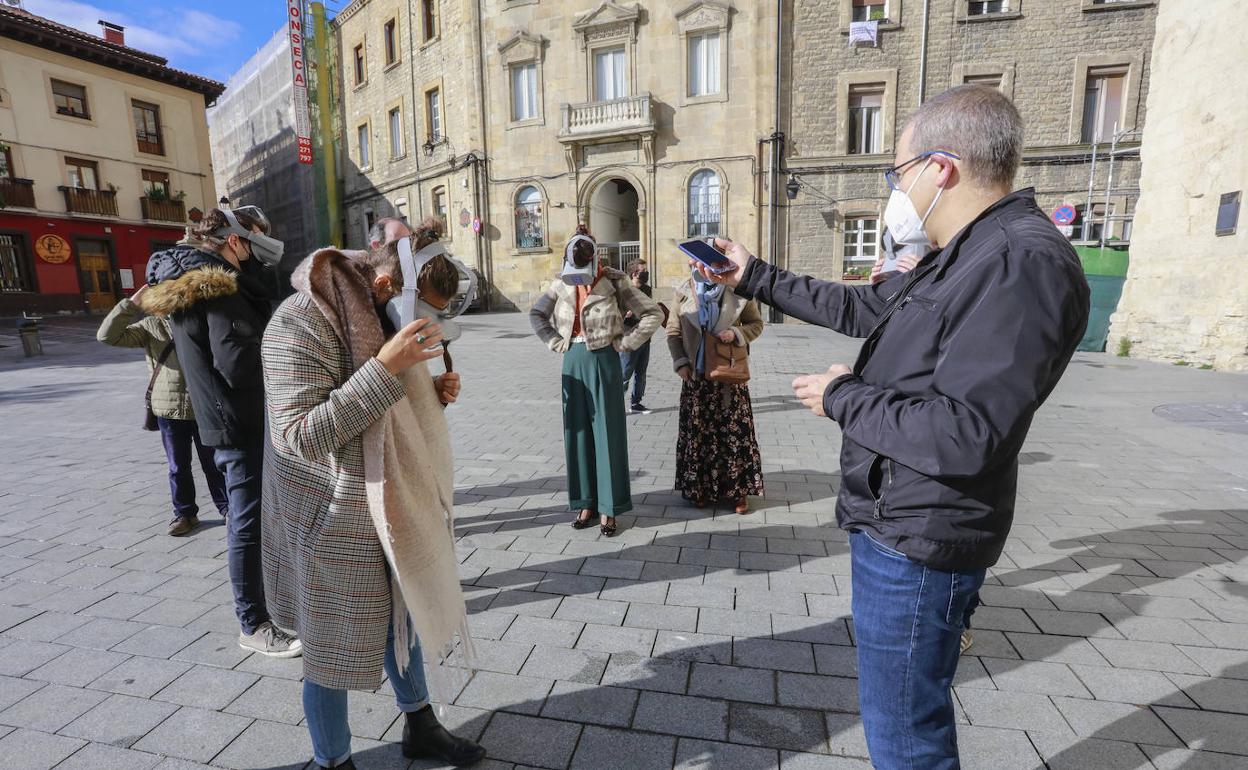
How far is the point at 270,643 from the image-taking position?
289 centimetres

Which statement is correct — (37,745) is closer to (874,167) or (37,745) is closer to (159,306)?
(159,306)

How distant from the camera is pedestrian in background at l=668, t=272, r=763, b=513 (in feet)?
14.8

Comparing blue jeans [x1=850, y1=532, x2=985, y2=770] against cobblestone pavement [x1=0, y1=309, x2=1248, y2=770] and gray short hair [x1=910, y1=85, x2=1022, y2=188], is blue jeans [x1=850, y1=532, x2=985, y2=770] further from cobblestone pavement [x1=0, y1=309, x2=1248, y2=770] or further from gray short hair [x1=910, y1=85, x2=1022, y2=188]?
gray short hair [x1=910, y1=85, x2=1022, y2=188]

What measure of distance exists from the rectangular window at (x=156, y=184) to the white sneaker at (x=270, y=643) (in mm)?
31863

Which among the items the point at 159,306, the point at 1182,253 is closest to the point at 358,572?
the point at 159,306

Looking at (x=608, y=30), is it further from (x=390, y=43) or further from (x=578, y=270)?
(x=578, y=270)

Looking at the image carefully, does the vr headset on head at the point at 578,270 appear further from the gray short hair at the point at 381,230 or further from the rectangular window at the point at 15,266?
the rectangular window at the point at 15,266

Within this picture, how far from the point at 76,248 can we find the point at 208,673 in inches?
1204

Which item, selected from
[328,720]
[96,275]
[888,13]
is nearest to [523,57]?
[888,13]

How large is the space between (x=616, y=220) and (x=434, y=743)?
77.4ft

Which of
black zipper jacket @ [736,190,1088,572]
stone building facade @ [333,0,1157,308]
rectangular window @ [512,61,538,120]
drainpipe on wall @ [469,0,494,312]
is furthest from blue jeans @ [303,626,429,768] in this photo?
rectangular window @ [512,61,538,120]

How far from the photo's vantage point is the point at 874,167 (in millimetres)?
19016

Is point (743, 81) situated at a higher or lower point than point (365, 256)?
higher

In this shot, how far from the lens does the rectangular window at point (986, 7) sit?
1791cm
